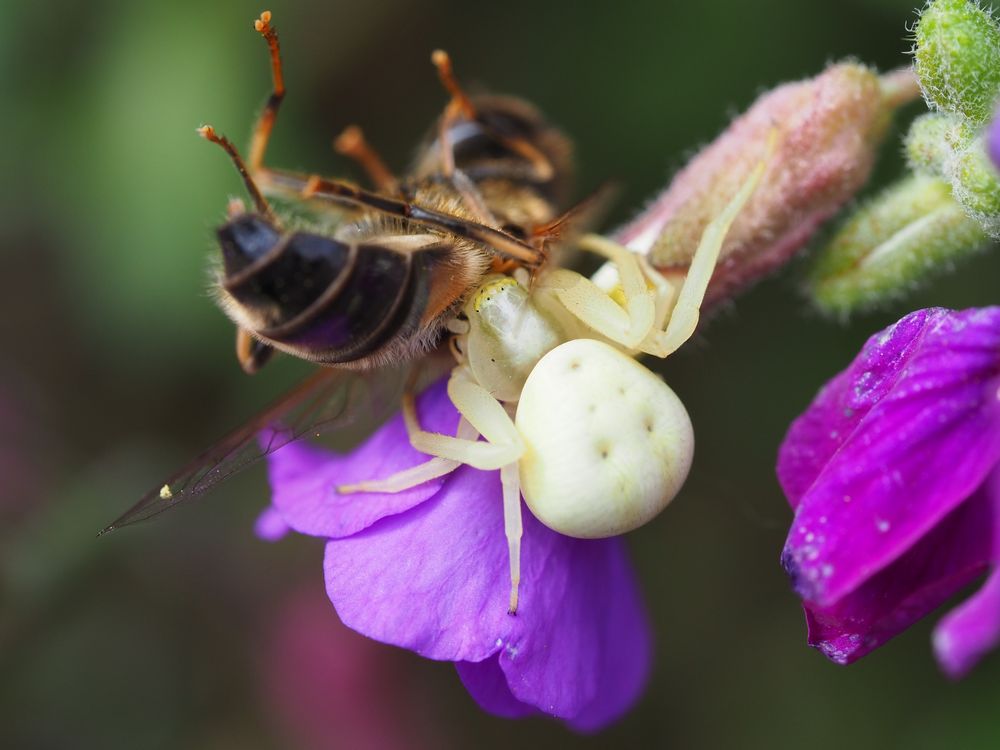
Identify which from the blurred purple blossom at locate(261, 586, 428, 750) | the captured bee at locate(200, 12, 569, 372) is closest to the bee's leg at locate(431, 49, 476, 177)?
the captured bee at locate(200, 12, 569, 372)

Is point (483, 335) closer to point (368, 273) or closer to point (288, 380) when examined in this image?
point (368, 273)

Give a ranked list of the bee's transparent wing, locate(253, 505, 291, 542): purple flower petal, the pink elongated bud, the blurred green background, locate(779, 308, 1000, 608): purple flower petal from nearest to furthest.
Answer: locate(779, 308, 1000, 608): purple flower petal → the bee's transparent wing → the pink elongated bud → locate(253, 505, 291, 542): purple flower petal → the blurred green background

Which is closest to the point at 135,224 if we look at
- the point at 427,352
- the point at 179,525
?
the point at 179,525

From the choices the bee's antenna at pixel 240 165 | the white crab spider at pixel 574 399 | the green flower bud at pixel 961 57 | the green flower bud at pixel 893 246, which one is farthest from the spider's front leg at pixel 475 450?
the green flower bud at pixel 961 57

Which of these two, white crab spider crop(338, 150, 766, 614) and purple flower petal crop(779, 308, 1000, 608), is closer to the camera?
purple flower petal crop(779, 308, 1000, 608)

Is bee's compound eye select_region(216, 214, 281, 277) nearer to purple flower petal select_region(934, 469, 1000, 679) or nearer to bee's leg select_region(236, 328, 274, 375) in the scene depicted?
bee's leg select_region(236, 328, 274, 375)

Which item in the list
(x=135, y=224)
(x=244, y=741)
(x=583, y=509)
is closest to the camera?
(x=583, y=509)

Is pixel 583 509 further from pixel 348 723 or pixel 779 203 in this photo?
pixel 348 723
